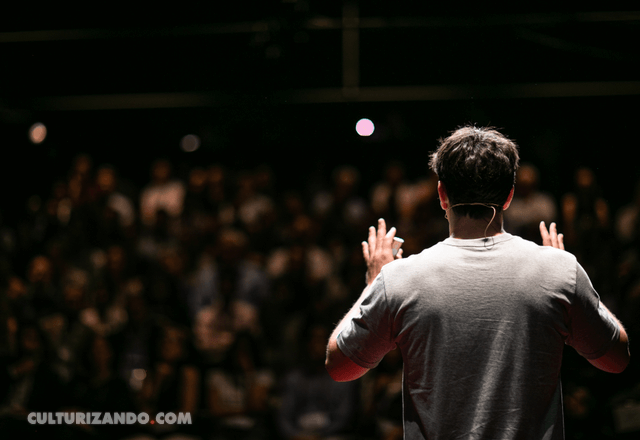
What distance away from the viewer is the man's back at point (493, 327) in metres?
0.98

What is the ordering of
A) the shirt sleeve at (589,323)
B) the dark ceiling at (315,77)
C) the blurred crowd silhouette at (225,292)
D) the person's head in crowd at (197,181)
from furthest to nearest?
the person's head in crowd at (197,181), the dark ceiling at (315,77), the blurred crowd silhouette at (225,292), the shirt sleeve at (589,323)

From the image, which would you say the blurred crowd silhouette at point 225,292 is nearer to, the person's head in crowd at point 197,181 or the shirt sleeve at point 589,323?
the person's head in crowd at point 197,181

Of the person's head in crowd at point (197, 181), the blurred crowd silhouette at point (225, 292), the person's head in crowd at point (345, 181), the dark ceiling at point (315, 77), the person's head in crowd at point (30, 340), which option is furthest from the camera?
the person's head in crowd at point (197, 181)

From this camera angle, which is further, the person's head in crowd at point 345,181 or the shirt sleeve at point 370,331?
the person's head in crowd at point 345,181

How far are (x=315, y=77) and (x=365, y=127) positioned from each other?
506 mm

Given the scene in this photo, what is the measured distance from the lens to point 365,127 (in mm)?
4309

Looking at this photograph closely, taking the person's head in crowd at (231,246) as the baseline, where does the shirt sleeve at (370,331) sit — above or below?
below

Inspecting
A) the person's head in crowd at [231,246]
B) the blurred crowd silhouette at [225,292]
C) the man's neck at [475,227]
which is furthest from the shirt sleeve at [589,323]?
the person's head in crowd at [231,246]

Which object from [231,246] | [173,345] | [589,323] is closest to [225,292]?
[231,246]

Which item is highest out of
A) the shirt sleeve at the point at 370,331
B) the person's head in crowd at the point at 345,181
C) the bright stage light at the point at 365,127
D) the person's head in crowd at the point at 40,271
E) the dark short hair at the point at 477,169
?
the bright stage light at the point at 365,127

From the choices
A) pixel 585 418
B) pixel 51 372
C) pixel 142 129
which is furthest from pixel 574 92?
pixel 51 372

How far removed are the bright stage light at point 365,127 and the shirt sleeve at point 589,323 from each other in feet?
11.0

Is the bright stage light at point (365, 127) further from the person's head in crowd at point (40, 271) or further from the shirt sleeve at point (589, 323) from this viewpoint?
the shirt sleeve at point (589, 323)

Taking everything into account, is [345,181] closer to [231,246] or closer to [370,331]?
[231,246]
